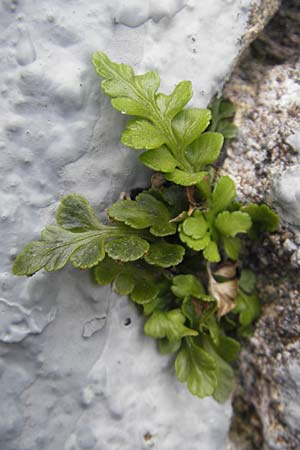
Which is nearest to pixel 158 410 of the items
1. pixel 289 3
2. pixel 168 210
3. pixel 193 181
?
pixel 168 210

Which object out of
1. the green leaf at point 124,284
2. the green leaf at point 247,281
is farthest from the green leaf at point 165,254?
the green leaf at point 247,281

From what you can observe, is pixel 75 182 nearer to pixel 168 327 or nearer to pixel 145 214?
pixel 145 214

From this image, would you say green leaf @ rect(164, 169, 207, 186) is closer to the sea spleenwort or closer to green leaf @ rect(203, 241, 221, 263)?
the sea spleenwort


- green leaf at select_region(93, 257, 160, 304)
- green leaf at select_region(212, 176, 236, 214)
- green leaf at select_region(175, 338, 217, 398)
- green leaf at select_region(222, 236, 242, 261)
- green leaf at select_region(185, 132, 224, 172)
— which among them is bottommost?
green leaf at select_region(175, 338, 217, 398)

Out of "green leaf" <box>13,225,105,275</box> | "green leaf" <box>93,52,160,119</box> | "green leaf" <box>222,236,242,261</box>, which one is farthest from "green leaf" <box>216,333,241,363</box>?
"green leaf" <box>93,52,160,119</box>

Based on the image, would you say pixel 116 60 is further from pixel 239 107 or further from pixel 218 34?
pixel 239 107
